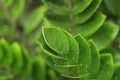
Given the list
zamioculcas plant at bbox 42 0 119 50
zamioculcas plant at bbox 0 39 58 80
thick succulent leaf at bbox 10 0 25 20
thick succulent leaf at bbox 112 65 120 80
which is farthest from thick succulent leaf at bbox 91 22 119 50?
thick succulent leaf at bbox 10 0 25 20

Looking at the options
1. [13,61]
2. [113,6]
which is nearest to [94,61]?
[113,6]

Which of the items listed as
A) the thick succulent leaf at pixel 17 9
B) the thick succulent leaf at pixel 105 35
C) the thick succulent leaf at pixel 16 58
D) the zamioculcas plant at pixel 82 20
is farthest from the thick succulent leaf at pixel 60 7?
the thick succulent leaf at pixel 17 9

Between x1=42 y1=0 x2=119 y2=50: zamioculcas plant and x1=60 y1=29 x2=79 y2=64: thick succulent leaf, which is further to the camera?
x1=42 y1=0 x2=119 y2=50: zamioculcas plant

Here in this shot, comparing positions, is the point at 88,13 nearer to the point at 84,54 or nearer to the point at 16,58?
the point at 84,54

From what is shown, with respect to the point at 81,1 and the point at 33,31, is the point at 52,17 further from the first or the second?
the point at 33,31

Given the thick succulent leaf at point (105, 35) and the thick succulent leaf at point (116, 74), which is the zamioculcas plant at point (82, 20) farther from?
the thick succulent leaf at point (116, 74)

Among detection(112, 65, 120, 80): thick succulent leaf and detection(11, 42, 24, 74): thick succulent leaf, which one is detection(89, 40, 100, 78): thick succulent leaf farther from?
detection(11, 42, 24, 74): thick succulent leaf
